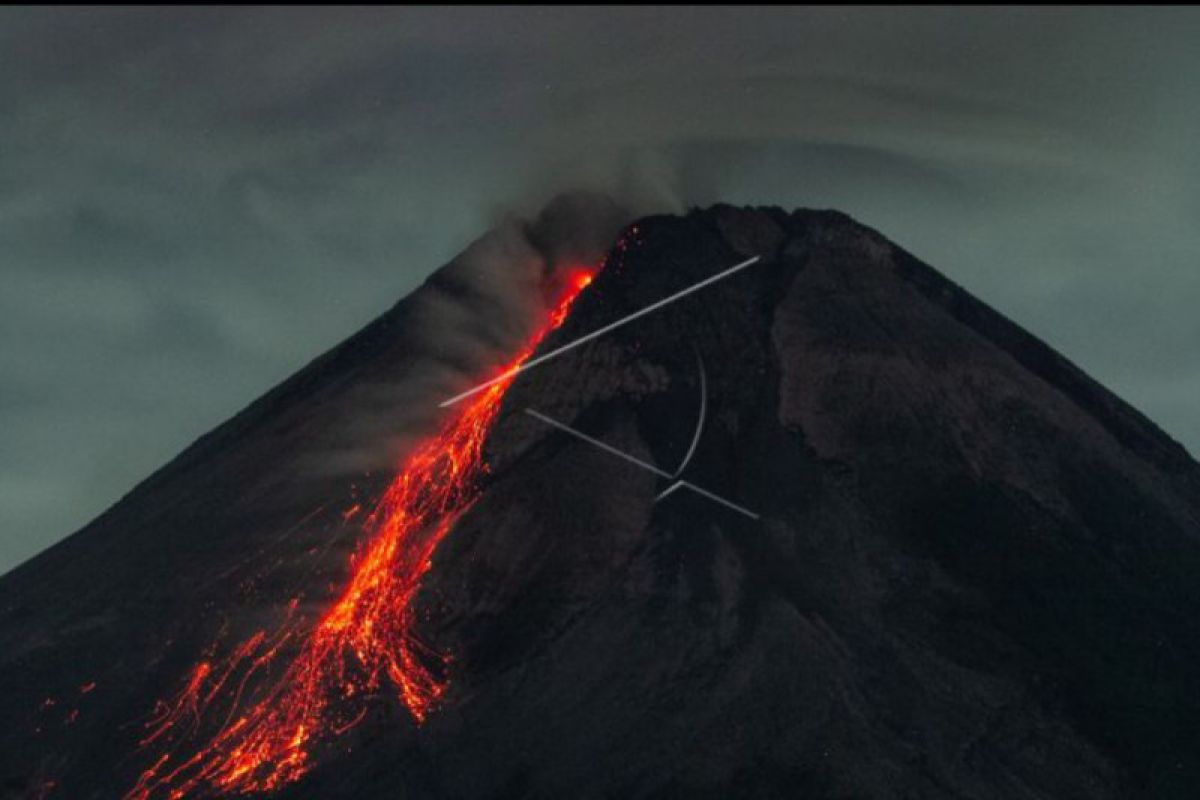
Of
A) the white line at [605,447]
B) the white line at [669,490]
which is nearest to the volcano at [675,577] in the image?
the white line at [669,490]

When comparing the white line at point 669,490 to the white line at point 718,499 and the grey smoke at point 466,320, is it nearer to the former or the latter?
the white line at point 718,499

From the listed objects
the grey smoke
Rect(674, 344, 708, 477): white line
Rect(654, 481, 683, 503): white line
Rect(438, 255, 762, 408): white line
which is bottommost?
Rect(654, 481, 683, 503): white line

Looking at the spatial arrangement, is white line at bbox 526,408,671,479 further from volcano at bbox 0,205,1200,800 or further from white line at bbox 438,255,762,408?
white line at bbox 438,255,762,408

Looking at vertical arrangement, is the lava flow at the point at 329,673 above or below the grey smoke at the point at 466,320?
below

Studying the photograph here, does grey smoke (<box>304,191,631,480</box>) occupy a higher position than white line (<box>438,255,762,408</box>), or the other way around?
grey smoke (<box>304,191,631,480</box>)

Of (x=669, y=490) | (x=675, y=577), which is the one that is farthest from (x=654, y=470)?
(x=675, y=577)

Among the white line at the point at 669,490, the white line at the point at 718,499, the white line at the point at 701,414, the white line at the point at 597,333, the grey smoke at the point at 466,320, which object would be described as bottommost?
the white line at the point at 718,499

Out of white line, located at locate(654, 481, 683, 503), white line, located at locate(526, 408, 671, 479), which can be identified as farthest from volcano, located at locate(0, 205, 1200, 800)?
white line, located at locate(526, 408, 671, 479)

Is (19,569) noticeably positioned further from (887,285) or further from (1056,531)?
(1056,531)

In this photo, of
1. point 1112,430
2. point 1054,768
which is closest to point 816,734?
point 1054,768
